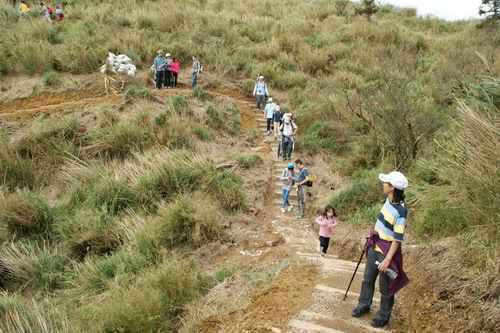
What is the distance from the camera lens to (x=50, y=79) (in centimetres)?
1453

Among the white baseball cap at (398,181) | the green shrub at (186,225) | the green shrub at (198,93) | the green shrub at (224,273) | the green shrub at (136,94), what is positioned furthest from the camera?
the green shrub at (198,93)

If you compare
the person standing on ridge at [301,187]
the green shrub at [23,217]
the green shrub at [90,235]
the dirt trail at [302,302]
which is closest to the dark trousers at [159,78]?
the green shrub at [23,217]

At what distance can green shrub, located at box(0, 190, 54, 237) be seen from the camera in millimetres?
8797

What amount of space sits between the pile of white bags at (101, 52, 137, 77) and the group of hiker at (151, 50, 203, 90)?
34.8 inches

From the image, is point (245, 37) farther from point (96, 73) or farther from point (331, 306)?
point (331, 306)

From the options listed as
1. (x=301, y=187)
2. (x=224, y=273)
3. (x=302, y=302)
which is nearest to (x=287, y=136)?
(x=301, y=187)

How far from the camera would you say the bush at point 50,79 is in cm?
1450

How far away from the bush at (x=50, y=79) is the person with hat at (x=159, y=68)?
3.74m

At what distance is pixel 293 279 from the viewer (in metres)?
5.21

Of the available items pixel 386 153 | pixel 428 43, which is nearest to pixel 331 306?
pixel 386 153

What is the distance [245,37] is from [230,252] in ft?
51.3

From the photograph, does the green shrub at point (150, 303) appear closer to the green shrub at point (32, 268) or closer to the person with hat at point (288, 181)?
the green shrub at point (32, 268)

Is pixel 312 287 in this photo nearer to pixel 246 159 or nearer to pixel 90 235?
pixel 90 235

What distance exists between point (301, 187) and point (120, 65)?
10095mm
